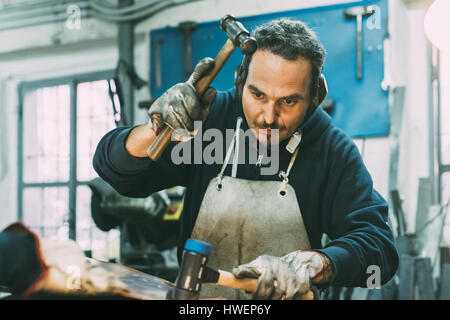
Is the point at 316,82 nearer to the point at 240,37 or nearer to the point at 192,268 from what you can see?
the point at 240,37

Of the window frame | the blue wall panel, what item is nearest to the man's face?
the blue wall panel

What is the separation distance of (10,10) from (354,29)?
215 centimetres

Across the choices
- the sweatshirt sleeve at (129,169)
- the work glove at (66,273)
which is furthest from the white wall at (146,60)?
the work glove at (66,273)

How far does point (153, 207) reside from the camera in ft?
7.22

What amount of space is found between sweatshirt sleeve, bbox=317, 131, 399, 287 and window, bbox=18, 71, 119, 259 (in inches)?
63.4

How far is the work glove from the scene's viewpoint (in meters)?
0.76

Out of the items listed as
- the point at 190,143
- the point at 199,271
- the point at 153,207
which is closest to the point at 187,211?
the point at 190,143

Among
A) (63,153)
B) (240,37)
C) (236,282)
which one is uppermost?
(240,37)

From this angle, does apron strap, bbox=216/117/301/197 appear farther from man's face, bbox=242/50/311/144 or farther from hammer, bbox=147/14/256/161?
hammer, bbox=147/14/256/161

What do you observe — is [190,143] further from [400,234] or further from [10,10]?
[10,10]

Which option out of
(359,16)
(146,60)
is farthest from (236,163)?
(146,60)

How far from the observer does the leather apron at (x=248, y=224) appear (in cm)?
123

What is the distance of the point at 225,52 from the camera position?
104 centimetres

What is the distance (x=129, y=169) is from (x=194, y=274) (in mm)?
450
